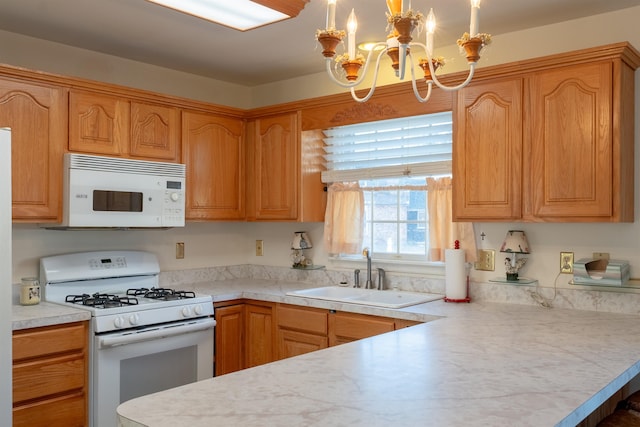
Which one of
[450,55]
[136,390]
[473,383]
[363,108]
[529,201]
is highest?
[450,55]

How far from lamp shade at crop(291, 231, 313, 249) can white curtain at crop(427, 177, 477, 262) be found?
3.15 feet

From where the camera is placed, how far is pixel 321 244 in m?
4.08

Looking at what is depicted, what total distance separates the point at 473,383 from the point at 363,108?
221 cm

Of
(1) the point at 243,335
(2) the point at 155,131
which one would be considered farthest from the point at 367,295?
(2) the point at 155,131

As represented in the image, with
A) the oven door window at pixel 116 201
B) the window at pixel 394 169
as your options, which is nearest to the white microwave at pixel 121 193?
the oven door window at pixel 116 201

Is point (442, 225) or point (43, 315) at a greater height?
point (442, 225)

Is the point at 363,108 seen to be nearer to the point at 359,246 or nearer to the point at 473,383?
the point at 359,246

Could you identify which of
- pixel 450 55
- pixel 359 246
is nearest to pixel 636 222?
pixel 450 55

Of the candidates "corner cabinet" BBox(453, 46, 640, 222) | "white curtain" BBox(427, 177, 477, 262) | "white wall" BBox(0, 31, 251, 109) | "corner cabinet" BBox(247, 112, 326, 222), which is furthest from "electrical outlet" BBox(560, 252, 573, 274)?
"white wall" BBox(0, 31, 251, 109)

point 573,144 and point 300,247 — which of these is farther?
→ point 300,247

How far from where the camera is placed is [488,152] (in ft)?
9.70

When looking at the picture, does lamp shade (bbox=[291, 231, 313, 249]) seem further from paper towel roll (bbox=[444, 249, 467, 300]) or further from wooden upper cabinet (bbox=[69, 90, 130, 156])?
wooden upper cabinet (bbox=[69, 90, 130, 156])

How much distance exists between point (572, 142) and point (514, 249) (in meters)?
0.65

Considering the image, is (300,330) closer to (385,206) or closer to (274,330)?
(274,330)
